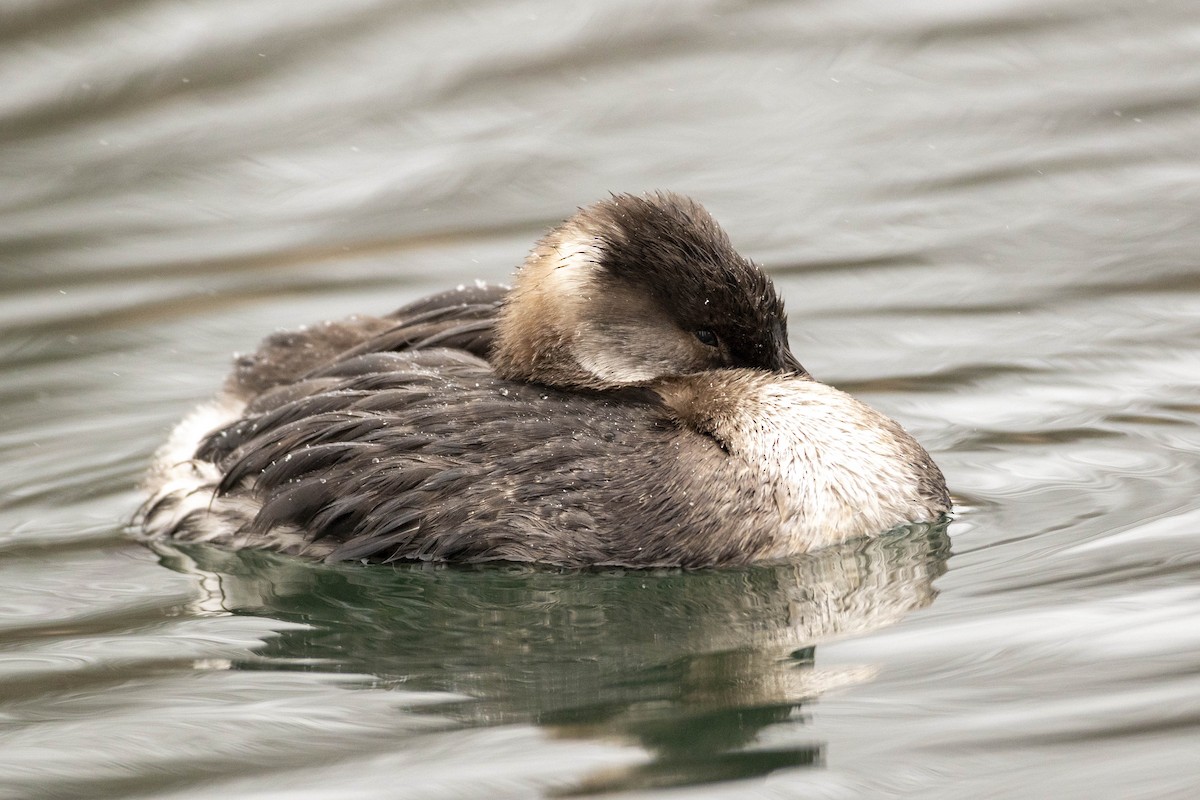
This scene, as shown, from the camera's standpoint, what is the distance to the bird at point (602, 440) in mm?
5641

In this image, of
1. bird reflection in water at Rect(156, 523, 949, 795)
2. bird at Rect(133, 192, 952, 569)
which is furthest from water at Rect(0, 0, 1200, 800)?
bird at Rect(133, 192, 952, 569)

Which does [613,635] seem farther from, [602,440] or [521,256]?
[521,256]

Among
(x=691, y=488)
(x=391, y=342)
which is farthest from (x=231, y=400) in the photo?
(x=691, y=488)

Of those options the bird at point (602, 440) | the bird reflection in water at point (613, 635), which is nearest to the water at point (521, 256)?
the bird reflection in water at point (613, 635)

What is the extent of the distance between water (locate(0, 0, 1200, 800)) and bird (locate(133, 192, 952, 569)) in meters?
0.14

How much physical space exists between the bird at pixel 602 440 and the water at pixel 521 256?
5.6 inches

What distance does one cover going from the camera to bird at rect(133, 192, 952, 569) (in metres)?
5.64

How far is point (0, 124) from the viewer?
10.1 meters

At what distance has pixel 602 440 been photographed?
5734 mm

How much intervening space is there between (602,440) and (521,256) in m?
3.24

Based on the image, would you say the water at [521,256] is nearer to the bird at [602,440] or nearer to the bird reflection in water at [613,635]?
the bird reflection in water at [613,635]

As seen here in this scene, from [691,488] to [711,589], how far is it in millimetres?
314

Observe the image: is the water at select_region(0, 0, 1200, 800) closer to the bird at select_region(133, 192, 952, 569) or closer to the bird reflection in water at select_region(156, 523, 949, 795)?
the bird reflection in water at select_region(156, 523, 949, 795)

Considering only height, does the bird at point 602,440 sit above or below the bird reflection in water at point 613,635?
above
